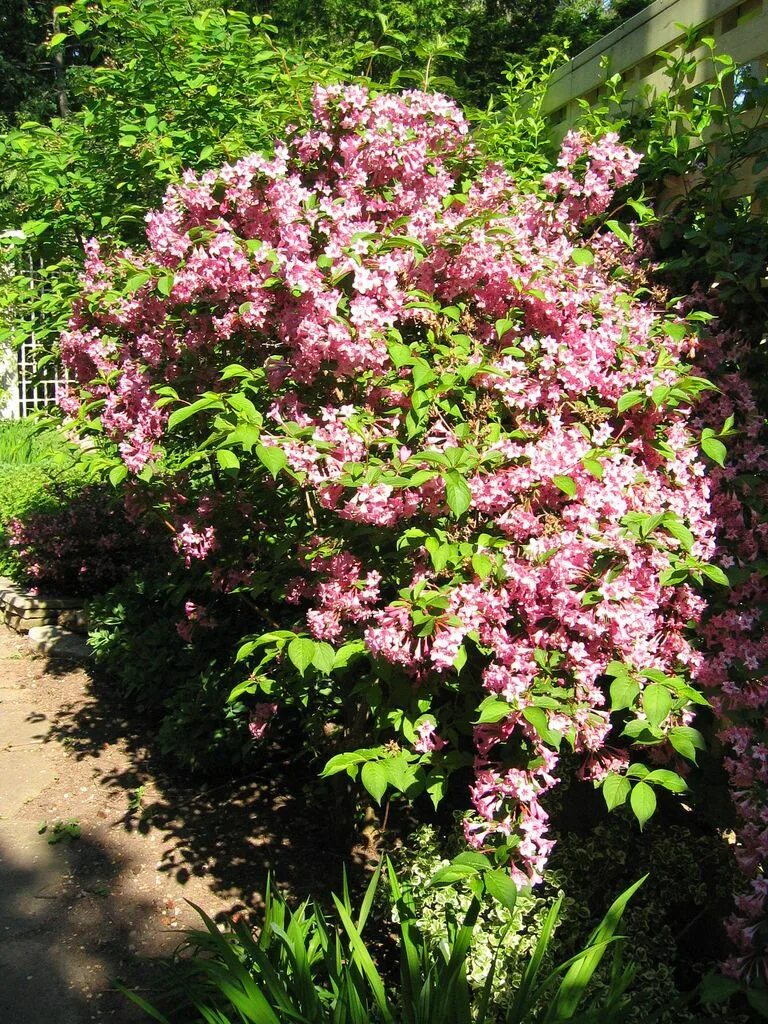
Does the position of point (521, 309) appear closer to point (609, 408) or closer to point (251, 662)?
point (609, 408)

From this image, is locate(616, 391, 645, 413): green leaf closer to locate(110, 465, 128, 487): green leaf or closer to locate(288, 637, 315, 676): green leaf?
locate(288, 637, 315, 676): green leaf

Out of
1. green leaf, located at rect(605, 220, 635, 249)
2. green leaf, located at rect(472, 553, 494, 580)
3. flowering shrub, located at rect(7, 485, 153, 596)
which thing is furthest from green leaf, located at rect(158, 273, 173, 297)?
flowering shrub, located at rect(7, 485, 153, 596)

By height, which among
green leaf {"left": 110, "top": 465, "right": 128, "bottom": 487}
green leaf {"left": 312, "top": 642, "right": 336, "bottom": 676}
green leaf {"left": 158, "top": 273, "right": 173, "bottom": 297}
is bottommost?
green leaf {"left": 312, "top": 642, "right": 336, "bottom": 676}

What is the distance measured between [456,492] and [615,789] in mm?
726

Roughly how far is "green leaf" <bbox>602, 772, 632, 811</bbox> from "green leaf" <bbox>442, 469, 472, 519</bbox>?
0.67 m

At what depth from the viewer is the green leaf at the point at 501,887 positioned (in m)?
1.91

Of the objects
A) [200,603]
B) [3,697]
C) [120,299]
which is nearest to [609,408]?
[120,299]

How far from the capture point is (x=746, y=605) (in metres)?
2.30

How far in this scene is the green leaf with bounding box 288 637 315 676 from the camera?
212 centimetres

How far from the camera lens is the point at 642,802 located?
1.96 metres

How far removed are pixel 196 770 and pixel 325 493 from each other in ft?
6.45

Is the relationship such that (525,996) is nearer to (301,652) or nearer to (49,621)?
(301,652)

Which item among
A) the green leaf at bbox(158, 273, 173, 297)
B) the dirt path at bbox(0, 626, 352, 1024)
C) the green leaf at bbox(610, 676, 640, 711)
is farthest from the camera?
the dirt path at bbox(0, 626, 352, 1024)

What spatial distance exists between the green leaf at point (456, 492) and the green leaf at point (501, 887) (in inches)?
30.2
